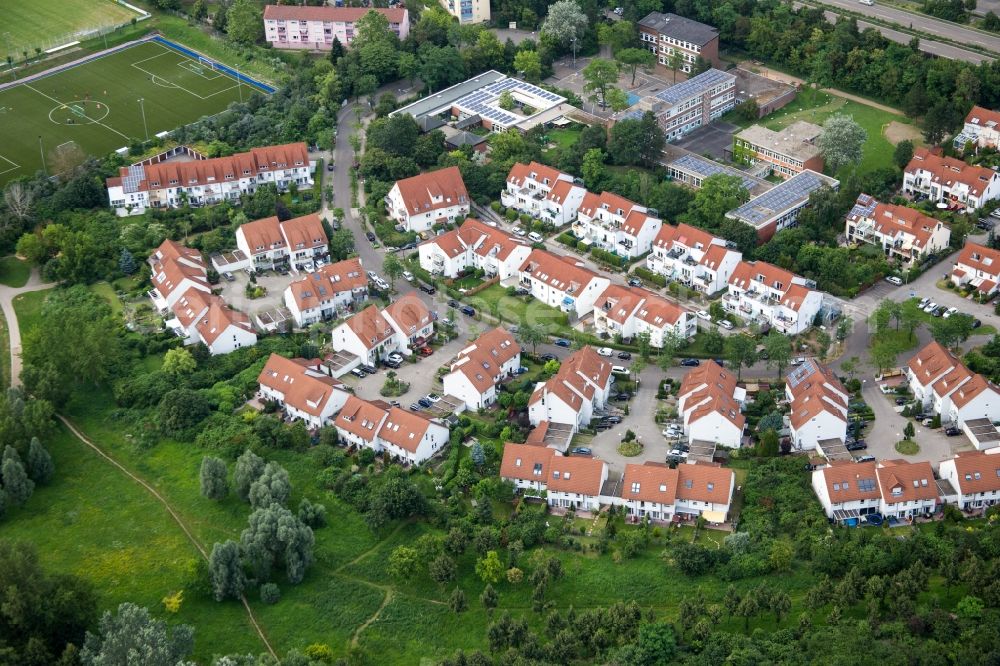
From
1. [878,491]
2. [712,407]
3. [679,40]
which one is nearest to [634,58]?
[679,40]

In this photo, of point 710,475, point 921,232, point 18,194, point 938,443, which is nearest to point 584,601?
point 710,475

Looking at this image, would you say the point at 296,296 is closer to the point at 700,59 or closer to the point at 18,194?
the point at 18,194

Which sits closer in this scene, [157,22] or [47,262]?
[47,262]

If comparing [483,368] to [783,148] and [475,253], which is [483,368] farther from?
[783,148]

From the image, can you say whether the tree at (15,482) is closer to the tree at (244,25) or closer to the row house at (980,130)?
the tree at (244,25)

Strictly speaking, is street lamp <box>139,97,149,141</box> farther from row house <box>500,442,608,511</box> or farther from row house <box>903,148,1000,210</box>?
row house <box>903,148,1000,210</box>

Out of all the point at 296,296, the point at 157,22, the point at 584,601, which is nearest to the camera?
the point at 584,601

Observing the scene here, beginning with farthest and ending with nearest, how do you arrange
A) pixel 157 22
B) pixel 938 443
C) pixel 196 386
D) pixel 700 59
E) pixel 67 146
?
pixel 157 22 → pixel 700 59 → pixel 67 146 → pixel 196 386 → pixel 938 443
